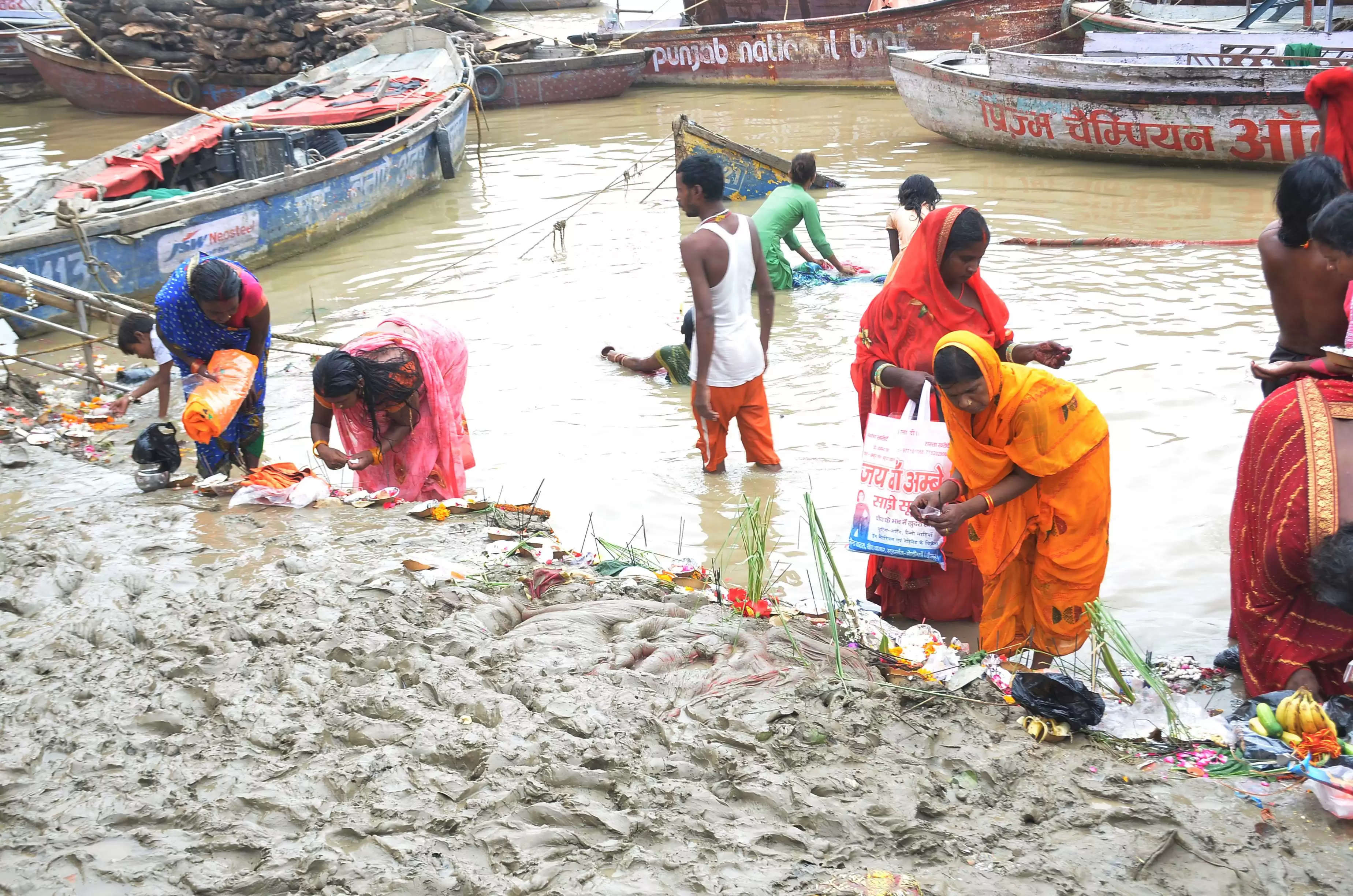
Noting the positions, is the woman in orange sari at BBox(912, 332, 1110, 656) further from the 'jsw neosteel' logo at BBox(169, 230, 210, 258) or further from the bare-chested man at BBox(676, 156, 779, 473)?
the 'jsw neosteel' logo at BBox(169, 230, 210, 258)

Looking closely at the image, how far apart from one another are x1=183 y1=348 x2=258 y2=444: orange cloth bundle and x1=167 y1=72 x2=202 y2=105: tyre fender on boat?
595 inches

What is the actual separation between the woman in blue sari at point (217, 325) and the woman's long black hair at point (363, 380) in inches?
22.9

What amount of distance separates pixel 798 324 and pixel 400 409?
378 cm

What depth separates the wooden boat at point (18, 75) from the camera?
64.5 ft

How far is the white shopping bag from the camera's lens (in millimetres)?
3215

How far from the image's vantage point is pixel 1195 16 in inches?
525

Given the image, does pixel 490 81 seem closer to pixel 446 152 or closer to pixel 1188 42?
pixel 446 152

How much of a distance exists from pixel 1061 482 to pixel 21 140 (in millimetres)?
18312

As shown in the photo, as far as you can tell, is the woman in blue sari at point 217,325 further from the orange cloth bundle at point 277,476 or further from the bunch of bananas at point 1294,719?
the bunch of bananas at point 1294,719

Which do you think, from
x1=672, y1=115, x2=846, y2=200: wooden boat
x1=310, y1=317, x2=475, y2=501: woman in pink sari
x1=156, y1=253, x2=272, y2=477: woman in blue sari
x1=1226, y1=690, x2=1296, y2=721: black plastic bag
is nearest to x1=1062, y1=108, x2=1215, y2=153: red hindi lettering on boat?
x1=672, y1=115, x2=846, y2=200: wooden boat

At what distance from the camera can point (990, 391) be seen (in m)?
2.90

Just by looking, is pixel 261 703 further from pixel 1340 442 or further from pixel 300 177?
pixel 300 177

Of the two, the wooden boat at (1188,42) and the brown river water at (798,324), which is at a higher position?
the wooden boat at (1188,42)

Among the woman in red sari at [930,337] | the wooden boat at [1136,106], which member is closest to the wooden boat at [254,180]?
the wooden boat at [1136,106]
